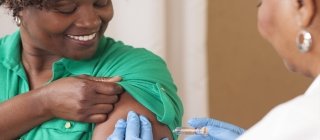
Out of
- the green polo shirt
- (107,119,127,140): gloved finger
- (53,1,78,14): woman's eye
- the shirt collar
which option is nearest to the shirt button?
the green polo shirt

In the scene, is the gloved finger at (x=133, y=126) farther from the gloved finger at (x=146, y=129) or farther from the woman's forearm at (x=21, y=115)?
the woman's forearm at (x=21, y=115)

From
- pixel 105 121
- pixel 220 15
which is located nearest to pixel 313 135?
pixel 105 121

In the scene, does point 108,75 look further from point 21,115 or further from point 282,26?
point 282,26

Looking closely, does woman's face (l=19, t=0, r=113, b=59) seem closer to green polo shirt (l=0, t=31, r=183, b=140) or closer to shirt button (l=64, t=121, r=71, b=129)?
green polo shirt (l=0, t=31, r=183, b=140)

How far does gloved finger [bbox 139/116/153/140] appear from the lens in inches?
52.9

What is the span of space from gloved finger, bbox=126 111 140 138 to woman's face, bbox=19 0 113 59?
228mm

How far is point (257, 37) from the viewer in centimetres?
228

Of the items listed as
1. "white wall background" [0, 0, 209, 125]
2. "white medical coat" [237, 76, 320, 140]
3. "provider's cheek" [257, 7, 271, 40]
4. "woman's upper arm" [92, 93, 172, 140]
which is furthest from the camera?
"white wall background" [0, 0, 209, 125]

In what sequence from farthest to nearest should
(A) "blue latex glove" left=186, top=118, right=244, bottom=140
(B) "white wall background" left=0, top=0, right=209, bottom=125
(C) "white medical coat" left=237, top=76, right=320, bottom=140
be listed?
(B) "white wall background" left=0, top=0, right=209, bottom=125 → (A) "blue latex glove" left=186, top=118, right=244, bottom=140 → (C) "white medical coat" left=237, top=76, right=320, bottom=140

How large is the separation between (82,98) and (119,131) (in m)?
0.15

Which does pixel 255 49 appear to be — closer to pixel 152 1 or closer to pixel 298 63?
pixel 152 1

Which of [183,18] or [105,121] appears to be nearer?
[105,121]

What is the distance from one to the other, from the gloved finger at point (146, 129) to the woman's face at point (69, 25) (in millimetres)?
250

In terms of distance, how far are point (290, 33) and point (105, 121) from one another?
0.64m
